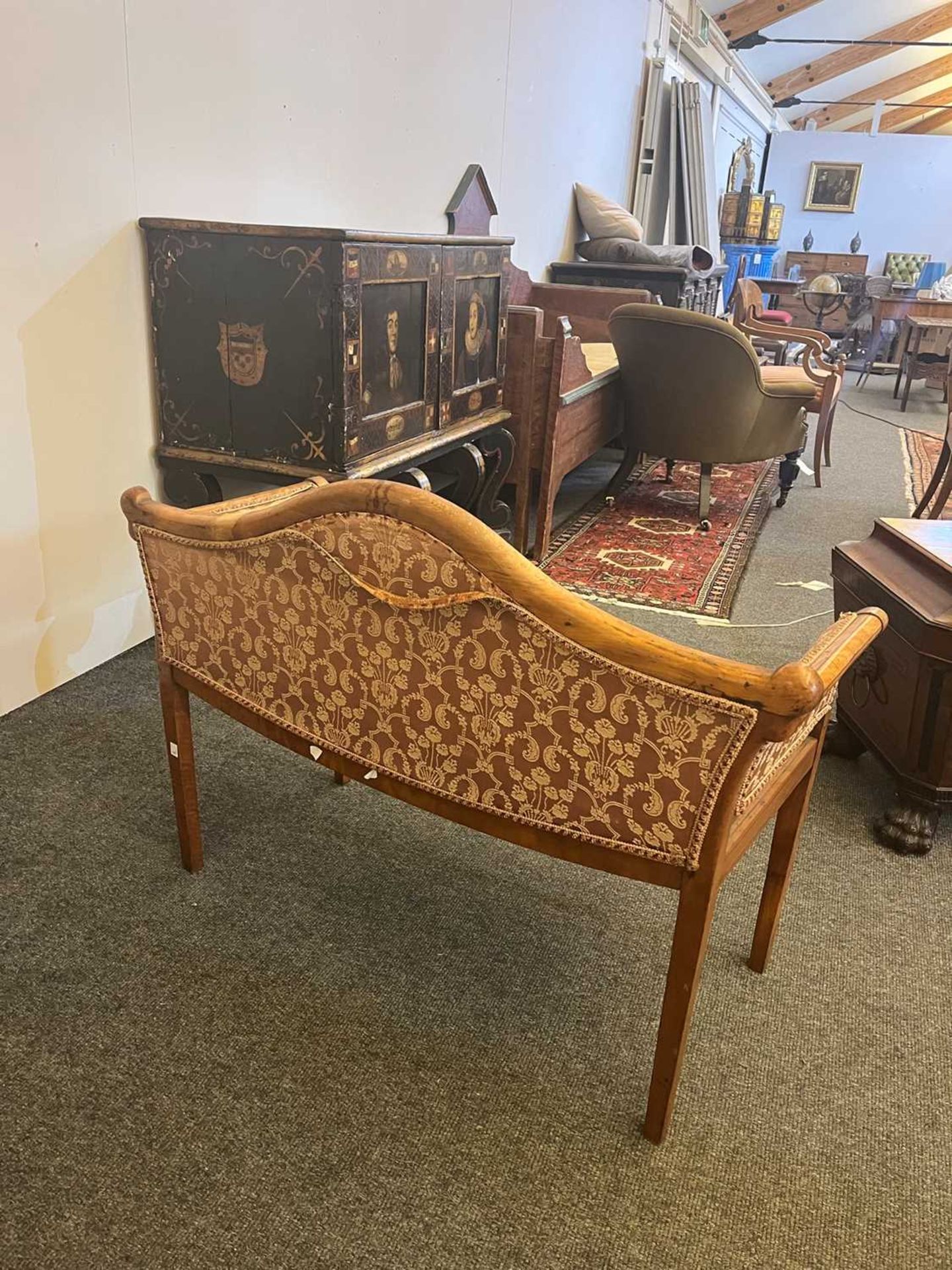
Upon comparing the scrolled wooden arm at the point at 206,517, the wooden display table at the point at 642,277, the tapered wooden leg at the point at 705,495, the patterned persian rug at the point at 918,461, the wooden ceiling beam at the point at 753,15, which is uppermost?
the wooden ceiling beam at the point at 753,15

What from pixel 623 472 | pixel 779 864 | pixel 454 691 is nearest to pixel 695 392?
pixel 623 472

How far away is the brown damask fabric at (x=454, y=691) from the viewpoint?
1137 mm

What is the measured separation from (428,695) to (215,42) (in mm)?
2167

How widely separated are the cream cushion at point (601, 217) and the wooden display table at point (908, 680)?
3997 millimetres

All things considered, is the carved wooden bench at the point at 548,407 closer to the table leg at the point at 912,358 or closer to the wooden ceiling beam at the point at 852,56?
the table leg at the point at 912,358

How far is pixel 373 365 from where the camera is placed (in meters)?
2.48

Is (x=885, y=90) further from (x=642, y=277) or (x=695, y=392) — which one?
(x=695, y=392)

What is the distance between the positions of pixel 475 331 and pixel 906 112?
523 inches

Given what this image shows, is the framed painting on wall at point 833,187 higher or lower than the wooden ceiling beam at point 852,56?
lower

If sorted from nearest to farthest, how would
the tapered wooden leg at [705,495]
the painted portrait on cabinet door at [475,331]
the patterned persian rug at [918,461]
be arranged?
1. the painted portrait on cabinet door at [475,331]
2. the tapered wooden leg at [705,495]
3. the patterned persian rug at [918,461]

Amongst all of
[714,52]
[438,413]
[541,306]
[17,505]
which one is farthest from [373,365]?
[714,52]

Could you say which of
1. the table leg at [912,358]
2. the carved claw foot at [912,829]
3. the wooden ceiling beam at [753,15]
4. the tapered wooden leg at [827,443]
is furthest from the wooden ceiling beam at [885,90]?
the carved claw foot at [912,829]

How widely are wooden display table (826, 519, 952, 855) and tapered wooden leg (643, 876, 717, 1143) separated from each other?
0.94m

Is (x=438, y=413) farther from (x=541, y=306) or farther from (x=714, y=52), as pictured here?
(x=714, y=52)
